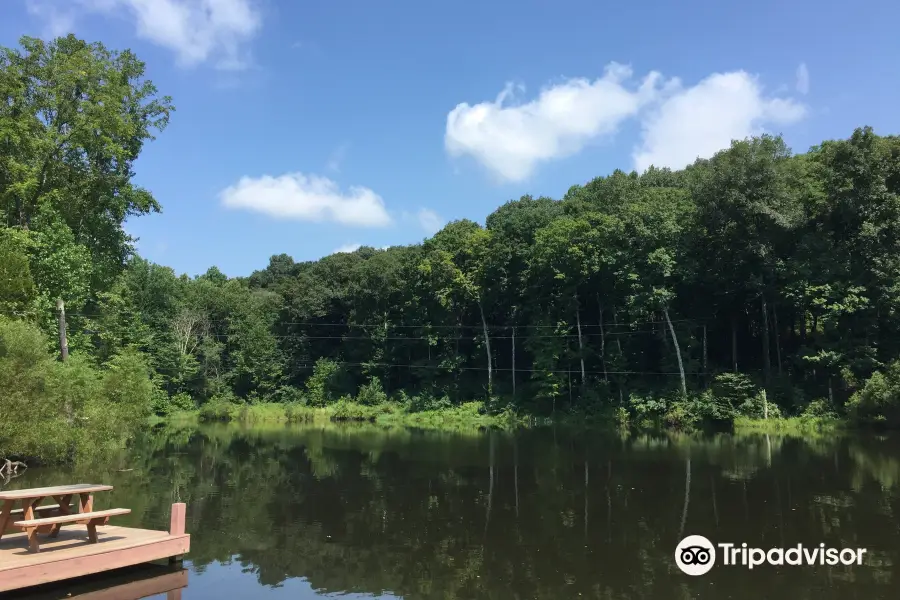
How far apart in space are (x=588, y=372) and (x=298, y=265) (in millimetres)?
49316

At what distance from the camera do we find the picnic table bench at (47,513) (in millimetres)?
8836

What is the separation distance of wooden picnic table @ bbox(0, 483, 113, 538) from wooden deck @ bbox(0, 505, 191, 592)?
0.31 m

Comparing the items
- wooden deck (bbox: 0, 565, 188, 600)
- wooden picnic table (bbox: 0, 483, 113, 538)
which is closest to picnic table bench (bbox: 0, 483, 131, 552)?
wooden picnic table (bbox: 0, 483, 113, 538)

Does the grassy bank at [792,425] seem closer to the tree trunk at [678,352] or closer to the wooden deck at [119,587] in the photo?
the tree trunk at [678,352]

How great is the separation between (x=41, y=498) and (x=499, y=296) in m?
39.8

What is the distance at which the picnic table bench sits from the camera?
8.84 meters

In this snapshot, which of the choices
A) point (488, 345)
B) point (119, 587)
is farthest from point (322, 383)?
point (119, 587)

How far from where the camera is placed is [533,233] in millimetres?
46938

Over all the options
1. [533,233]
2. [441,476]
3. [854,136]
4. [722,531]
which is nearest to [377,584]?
[722,531]

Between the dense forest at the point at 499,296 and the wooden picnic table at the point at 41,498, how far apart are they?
9689 millimetres

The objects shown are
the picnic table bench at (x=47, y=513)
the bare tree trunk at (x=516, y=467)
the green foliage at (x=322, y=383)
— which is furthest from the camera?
the green foliage at (x=322, y=383)

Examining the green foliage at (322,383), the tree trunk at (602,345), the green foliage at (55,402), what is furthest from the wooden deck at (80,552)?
the green foliage at (322,383)

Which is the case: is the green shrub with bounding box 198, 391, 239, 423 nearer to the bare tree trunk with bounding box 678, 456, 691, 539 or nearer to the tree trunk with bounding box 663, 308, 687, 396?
the tree trunk with bounding box 663, 308, 687, 396

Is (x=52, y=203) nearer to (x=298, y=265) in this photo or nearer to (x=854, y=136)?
(x=854, y=136)
